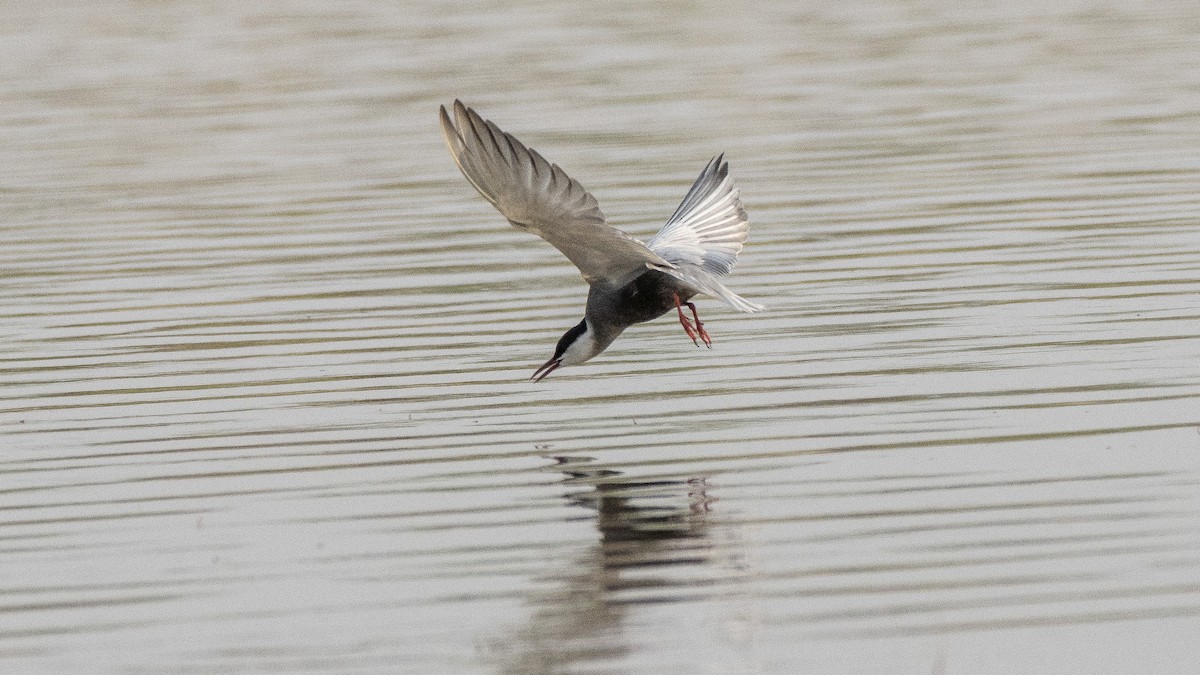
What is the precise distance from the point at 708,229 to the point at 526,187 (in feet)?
7.63

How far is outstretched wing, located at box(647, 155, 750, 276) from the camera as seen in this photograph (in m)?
9.26

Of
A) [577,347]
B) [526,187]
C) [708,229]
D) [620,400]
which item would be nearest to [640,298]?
[577,347]

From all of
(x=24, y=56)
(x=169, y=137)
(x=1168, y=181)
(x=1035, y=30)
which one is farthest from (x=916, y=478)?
(x=24, y=56)

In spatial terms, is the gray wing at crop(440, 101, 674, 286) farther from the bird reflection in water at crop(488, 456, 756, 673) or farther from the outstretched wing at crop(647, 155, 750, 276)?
the outstretched wing at crop(647, 155, 750, 276)

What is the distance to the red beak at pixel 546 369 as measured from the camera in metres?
8.68

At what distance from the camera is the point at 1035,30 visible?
22969mm

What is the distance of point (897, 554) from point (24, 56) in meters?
20.6

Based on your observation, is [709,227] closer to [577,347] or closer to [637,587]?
[577,347]

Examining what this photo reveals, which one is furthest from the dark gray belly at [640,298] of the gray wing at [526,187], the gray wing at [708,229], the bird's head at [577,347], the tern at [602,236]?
the gray wing at [526,187]

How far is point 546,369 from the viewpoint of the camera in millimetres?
8875

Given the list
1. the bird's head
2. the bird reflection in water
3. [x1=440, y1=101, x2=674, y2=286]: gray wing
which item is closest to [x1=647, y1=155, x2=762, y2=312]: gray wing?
the bird's head

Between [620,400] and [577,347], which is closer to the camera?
[577,347]

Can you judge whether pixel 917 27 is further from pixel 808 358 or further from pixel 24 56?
pixel 808 358

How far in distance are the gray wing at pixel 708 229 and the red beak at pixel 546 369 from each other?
2.26ft
